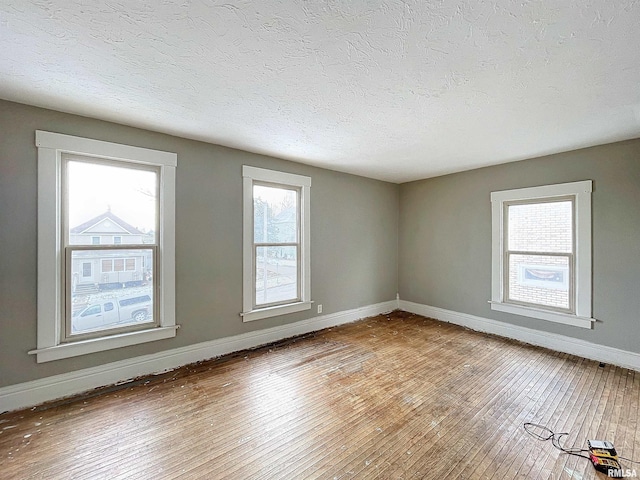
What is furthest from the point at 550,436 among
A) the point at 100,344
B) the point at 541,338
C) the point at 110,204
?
the point at 110,204

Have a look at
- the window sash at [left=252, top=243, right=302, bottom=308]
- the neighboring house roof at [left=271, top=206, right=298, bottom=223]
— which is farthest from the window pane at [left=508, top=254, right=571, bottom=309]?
the neighboring house roof at [left=271, top=206, right=298, bottom=223]

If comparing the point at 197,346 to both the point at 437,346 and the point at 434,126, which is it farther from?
the point at 434,126

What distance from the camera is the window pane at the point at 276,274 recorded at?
3785mm

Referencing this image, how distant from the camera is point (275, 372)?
9.71 feet

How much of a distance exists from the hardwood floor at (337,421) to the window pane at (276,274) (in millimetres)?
848

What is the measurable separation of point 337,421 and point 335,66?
259cm

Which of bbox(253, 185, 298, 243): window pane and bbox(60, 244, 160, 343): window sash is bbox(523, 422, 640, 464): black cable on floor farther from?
bbox(60, 244, 160, 343): window sash

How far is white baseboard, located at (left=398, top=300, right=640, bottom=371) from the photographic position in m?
3.13

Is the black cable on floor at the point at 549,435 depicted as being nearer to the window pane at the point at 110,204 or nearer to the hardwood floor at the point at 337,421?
the hardwood floor at the point at 337,421

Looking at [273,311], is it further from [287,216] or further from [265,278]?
[287,216]

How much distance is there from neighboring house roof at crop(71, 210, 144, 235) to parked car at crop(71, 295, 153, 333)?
2.28 feet

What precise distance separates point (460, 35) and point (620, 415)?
3.14 metres

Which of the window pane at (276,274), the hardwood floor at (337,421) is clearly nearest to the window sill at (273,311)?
the window pane at (276,274)

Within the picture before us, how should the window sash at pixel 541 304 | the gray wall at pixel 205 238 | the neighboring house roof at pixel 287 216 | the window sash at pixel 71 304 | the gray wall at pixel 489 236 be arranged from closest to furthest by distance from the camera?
the gray wall at pixel 205 238 → the window sash at pixel 71 304 → the gray wall at pixel 489 236 → the window sash at pixel 541 304 → the neighboring house roof at pixel 287 216
